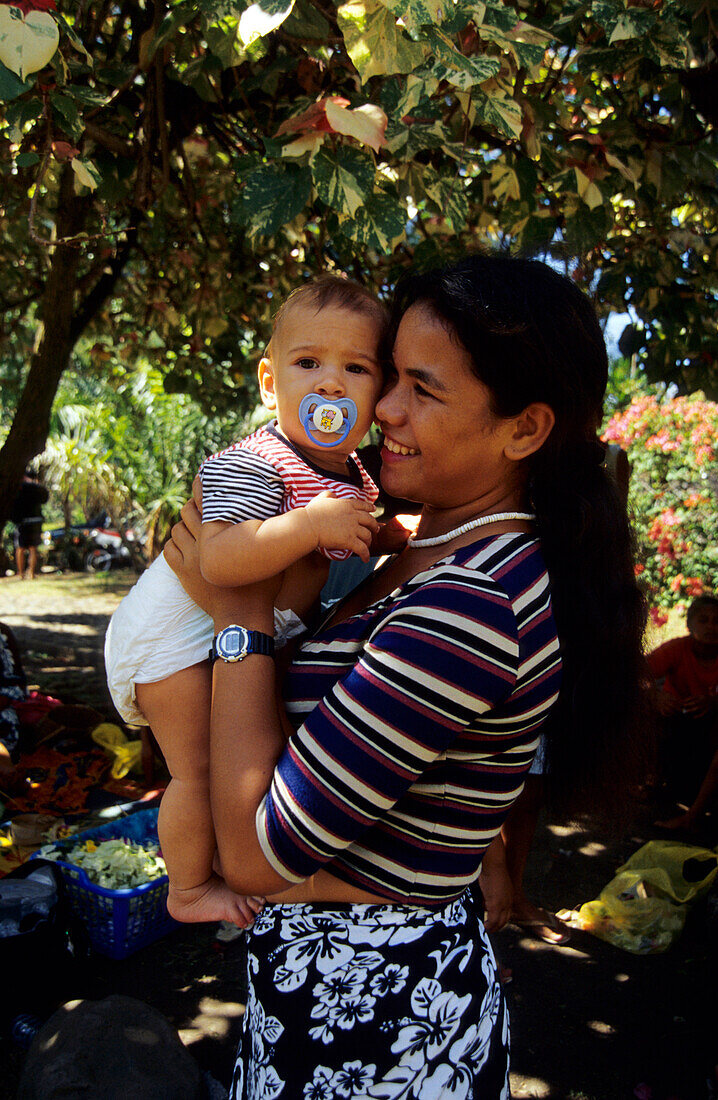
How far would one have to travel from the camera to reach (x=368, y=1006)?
1.19 meters

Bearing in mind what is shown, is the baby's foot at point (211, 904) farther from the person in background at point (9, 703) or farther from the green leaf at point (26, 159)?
the person in background at point (9, 703)

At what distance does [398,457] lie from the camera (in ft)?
4.37

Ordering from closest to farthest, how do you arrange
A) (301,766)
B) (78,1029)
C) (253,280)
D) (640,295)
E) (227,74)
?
1. (301,766)
2. (78,1029)
3. (227,74)
4. (640,295)
5. (253,280)

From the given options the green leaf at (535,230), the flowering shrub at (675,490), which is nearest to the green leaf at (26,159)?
the green leaf at (535,230)

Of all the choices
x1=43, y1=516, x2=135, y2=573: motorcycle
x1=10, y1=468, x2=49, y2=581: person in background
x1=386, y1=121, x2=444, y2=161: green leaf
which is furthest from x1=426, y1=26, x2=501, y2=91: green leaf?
x1=43, y1=516, x2=135, y2=573: motorcycle

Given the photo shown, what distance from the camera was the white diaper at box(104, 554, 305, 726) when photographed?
57.2 inches

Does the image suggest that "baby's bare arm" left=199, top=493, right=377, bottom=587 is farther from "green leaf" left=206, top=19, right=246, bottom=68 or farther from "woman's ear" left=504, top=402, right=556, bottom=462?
"green leaf" left=206, top=19, right=246, bottom=68

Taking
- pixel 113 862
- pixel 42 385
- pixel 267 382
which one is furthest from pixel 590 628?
pixel 42 385

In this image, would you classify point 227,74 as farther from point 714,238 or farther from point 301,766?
point 301,766

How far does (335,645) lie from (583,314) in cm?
66

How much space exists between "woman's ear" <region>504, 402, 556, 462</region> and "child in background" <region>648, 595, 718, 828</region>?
15.0 ft

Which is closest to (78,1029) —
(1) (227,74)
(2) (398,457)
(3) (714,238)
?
(2) (398,457)

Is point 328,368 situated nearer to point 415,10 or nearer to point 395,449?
point 395,449

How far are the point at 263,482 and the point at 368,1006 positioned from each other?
2.84 feet
